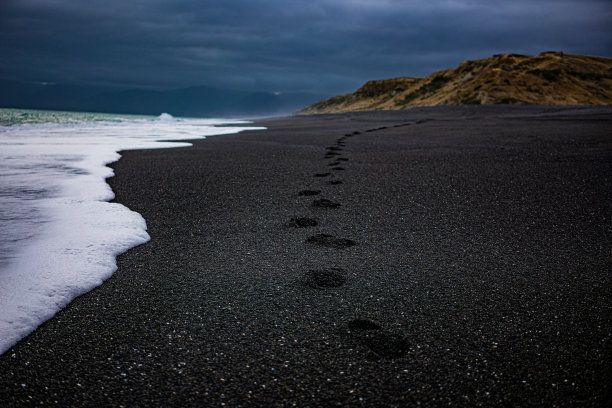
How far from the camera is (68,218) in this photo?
3441 millimetres

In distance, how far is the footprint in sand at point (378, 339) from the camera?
166cm

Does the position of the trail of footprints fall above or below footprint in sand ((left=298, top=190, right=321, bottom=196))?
below

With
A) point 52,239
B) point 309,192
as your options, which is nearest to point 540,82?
point 309,192

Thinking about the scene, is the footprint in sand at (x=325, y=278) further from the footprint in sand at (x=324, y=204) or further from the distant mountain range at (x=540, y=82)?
the distant mountain range at (x=540, y=82)

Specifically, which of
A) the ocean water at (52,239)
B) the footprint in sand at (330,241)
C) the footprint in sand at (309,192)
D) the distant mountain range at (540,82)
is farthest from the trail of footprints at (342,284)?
the distant mountain range at (540,82)

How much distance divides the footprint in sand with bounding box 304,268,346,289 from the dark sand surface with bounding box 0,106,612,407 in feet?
0.04

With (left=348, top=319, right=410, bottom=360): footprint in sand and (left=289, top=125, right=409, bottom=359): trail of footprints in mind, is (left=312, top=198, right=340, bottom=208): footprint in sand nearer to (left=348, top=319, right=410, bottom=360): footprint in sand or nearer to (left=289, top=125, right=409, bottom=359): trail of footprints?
(left=289, top=125, right=409, bottom=359): trail of footprints

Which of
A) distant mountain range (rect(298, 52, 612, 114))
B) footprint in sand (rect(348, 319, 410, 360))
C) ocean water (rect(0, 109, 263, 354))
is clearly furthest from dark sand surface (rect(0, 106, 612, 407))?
distant mountain range (rect(298, 52, 612, 114))

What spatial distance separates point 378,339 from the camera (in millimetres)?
1753

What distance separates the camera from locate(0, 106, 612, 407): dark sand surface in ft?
4.82

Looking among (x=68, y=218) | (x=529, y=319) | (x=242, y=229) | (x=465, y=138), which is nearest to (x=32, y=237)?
(x=68, y=218)

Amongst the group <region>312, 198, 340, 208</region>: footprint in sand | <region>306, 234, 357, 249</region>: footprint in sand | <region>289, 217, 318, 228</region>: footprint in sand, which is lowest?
<region>306, 234, 357, 249</region>: footprint in sand

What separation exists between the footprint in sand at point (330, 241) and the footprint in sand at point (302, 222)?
30 centimetres

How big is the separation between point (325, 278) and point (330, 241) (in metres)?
0.64
